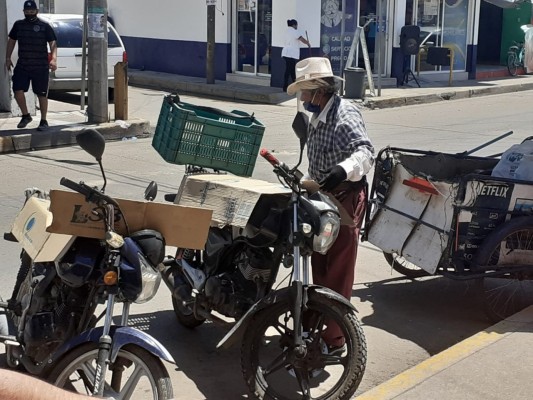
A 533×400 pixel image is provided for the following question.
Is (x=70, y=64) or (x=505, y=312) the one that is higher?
(x=70, y=64)

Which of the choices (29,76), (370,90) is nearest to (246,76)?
(370,90)

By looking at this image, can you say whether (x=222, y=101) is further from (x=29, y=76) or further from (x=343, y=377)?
(x=343, y=377)

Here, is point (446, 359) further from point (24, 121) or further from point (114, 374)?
point (24, 121)

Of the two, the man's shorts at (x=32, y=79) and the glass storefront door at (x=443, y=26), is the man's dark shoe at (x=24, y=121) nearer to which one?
the man's shorts at (x=32, y=79)

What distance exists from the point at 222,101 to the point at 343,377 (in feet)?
51.2

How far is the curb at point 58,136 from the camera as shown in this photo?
41.2ft

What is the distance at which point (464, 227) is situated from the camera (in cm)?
599

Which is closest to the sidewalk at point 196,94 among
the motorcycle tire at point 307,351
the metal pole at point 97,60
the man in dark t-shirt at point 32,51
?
the metal pole at point 97,60

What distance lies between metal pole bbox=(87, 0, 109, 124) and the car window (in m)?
3.89

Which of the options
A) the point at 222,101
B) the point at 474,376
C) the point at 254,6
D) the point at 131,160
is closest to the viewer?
the point at 474,376

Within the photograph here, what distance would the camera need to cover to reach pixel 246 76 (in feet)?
73.0

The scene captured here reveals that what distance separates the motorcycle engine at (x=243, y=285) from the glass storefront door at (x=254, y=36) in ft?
56.0

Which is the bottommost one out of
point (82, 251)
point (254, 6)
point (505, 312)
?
point (505, 312)

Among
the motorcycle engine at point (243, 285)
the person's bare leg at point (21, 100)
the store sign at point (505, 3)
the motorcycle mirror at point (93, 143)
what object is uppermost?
the store sign at point (505, 3)
